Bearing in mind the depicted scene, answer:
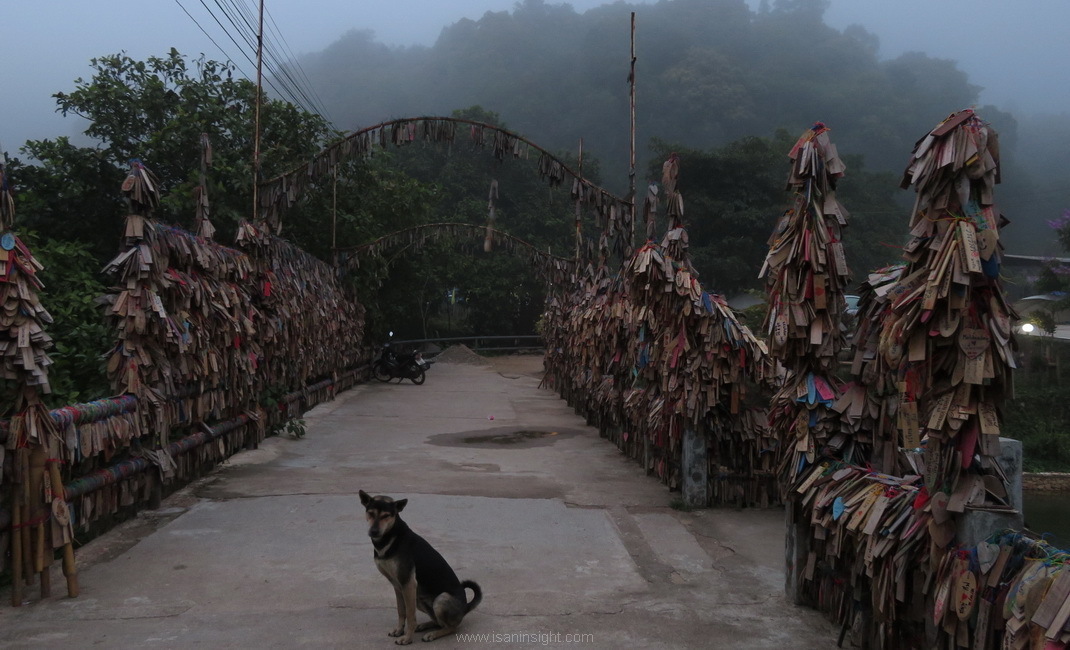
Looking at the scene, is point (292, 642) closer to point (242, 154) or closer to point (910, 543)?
point (910, 543)

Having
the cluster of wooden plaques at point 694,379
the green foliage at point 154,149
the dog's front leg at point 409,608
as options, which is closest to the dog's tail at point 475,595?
the dog's front leg at point 409,608

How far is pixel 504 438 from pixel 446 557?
6062mm

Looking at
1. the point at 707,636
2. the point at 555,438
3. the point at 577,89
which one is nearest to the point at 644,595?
the point at 707,636

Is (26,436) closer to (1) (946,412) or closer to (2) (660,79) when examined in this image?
(1) (946,412)

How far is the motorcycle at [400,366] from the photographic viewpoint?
848 inches

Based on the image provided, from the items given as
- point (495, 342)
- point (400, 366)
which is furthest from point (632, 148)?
point (495, 342)

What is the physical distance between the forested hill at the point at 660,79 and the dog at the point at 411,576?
57.0 m

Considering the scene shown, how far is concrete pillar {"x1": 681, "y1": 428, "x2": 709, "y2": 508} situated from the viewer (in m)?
7.53

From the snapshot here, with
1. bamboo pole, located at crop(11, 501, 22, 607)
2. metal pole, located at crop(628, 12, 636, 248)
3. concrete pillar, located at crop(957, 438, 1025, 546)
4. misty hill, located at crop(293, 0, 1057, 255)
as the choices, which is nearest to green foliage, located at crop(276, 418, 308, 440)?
metal pole, located at crop(628, 12, 636, 248)

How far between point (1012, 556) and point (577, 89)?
77243 millimetres

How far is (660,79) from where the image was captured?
73.5 meters

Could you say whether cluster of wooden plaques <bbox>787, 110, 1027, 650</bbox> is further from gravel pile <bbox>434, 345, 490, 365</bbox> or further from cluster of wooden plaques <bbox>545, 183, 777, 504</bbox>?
gravel pile <bbox>434, 345, 490, 365</bbox>

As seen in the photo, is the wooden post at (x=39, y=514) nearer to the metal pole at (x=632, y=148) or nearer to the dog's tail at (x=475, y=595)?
the dog's tail at (x=475, y=595)

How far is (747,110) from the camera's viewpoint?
220 feet
